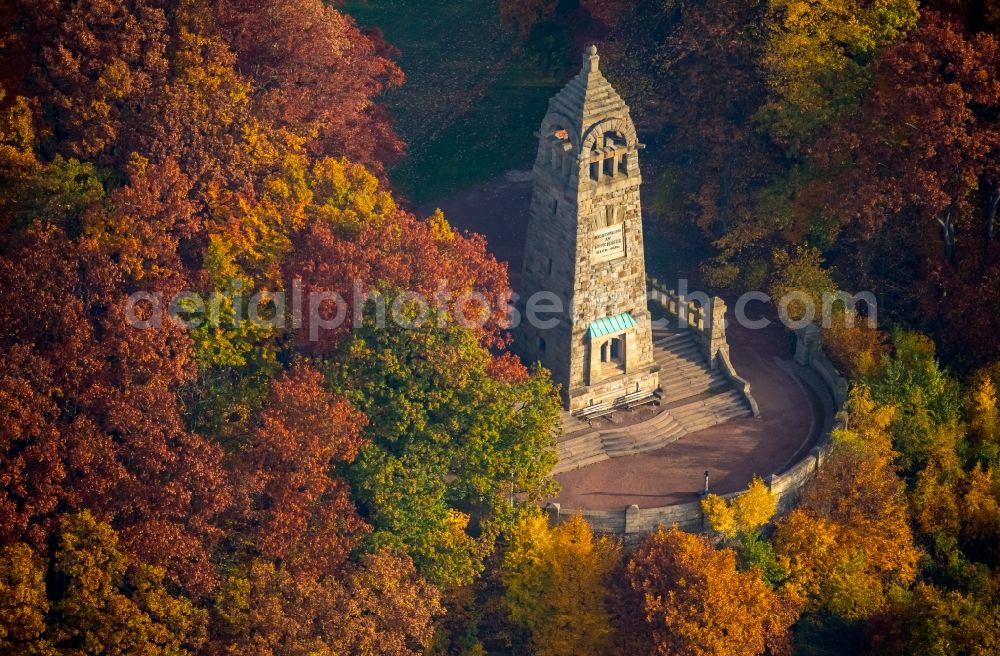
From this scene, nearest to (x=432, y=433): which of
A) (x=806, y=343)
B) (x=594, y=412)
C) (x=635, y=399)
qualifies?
(x=594, y=412)

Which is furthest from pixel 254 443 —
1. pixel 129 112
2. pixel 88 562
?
pixel 129 112

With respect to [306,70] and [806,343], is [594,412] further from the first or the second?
[306,70]

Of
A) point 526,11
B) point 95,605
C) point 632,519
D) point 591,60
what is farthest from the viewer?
point 526,11

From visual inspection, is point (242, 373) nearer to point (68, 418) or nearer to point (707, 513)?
point (68, 418)

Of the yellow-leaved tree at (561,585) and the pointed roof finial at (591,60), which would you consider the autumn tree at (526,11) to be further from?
the yellow-leaved tree at (561,585)

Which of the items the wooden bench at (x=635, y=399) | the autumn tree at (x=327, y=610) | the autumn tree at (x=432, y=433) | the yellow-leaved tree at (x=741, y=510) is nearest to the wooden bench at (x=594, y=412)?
the wooden bench at (x=635, y=399)

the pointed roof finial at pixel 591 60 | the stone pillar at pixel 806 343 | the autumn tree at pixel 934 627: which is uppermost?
the pointed roof finial at pixel 591 60

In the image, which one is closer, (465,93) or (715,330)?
(715,330)
